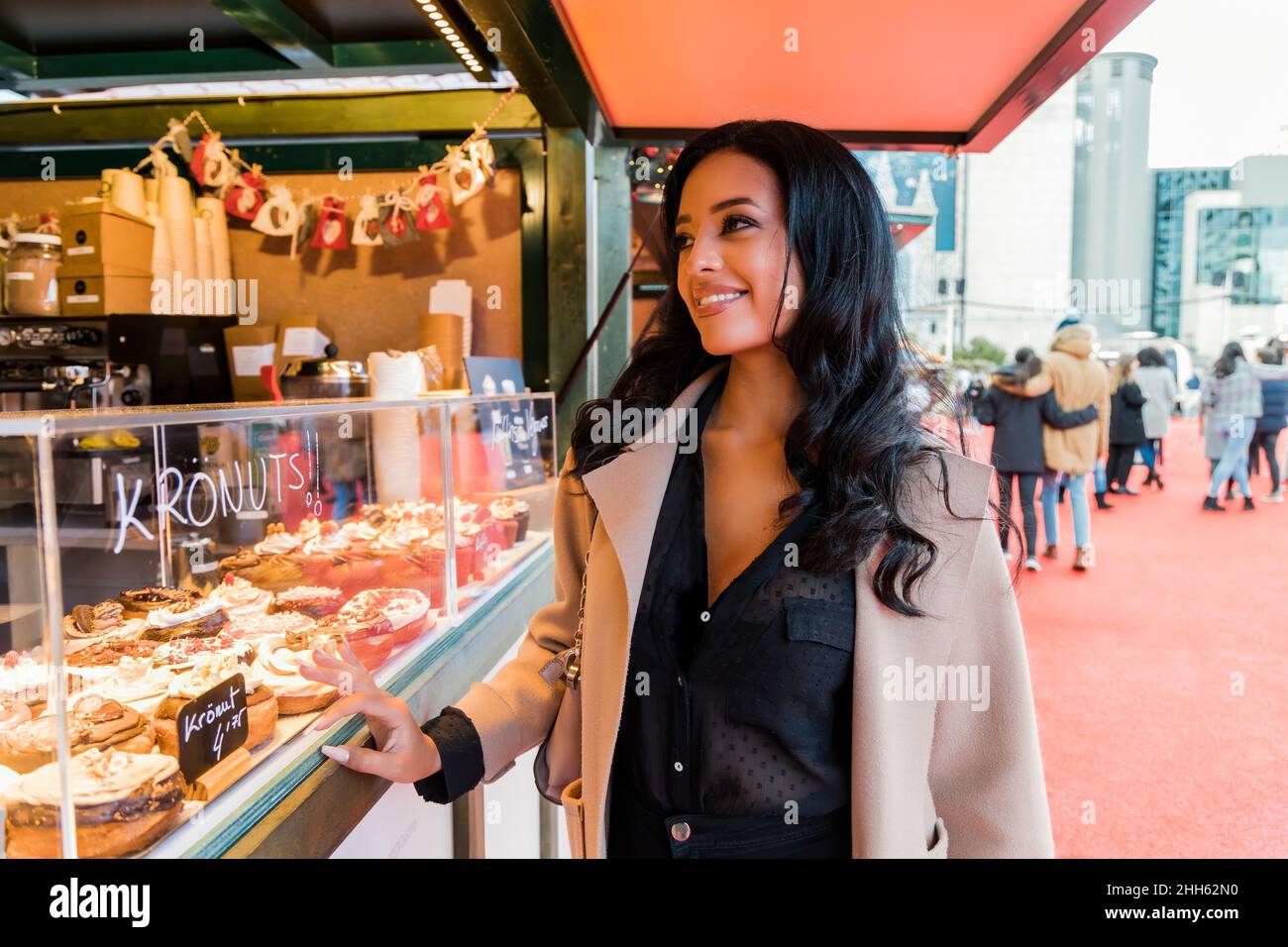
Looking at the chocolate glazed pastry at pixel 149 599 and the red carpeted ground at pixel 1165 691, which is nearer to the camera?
the chocolate glazed pastry at pixel 149 599

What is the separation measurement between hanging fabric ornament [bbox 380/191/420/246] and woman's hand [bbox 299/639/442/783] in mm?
2924

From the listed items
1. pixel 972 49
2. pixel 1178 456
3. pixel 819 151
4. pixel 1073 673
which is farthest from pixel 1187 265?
pixel 819 151

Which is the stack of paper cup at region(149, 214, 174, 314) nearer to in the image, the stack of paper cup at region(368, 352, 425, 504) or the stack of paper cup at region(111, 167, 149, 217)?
the stack of paper cup at region(111, 167, 149, 217)

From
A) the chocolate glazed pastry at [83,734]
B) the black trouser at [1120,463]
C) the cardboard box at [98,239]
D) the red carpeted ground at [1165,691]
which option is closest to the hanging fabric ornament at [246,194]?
the cardboard box at [98,239]

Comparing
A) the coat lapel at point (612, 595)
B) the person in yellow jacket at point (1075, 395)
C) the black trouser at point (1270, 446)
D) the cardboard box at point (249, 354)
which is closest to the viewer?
the coat lapel at point (612, 595)

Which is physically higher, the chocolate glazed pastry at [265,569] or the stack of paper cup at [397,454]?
the stack of paper cup at [397,454]

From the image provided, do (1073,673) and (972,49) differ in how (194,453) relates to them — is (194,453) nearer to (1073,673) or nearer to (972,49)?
(972,49)

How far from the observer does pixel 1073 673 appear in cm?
444

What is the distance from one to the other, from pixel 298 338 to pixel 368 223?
2.06 ft

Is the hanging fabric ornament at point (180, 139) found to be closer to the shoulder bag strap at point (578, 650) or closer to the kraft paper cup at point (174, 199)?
the kraft paper cup at point (174, 199)

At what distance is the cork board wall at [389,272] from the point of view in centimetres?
409

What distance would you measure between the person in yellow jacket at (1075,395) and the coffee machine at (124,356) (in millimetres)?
5329

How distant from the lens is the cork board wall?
161 inches
